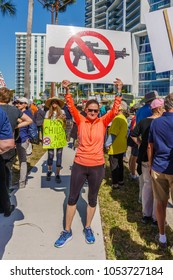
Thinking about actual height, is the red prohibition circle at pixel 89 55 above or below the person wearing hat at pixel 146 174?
above

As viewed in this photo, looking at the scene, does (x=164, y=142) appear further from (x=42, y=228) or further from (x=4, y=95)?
(x=4, y=95)

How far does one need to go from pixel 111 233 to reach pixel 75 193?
86 centimetres

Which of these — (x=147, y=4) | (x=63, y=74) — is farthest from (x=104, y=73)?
(x=147, y=4)

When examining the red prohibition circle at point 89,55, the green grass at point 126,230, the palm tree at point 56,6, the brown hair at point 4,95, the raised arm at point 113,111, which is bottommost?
the green grass at point 126,230

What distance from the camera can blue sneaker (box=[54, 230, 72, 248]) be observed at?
3420mm

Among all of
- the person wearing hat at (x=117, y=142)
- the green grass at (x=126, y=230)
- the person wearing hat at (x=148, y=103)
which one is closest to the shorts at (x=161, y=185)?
the green grass at (x=126, y=230)

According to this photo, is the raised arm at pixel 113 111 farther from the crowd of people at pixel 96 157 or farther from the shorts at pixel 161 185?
the shorts at pixel 161 185

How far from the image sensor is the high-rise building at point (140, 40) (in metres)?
73.5

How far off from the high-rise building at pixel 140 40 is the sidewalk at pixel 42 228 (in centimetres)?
6243

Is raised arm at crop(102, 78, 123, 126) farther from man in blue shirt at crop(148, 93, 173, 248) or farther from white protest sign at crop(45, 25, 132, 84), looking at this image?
white protest sign at crop(45, 25, 132, 84)

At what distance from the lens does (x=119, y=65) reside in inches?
186

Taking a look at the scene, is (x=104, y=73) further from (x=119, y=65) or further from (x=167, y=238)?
(x=167, y=238)

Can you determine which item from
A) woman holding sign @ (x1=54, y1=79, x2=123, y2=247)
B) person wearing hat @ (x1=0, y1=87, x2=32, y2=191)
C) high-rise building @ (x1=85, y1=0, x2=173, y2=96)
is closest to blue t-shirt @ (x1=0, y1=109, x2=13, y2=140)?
person wearing hat @ (x1=0, y1=87, x2=32, y2=191)

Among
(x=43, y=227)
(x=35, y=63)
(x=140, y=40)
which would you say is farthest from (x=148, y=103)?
(x=35, y=63)
